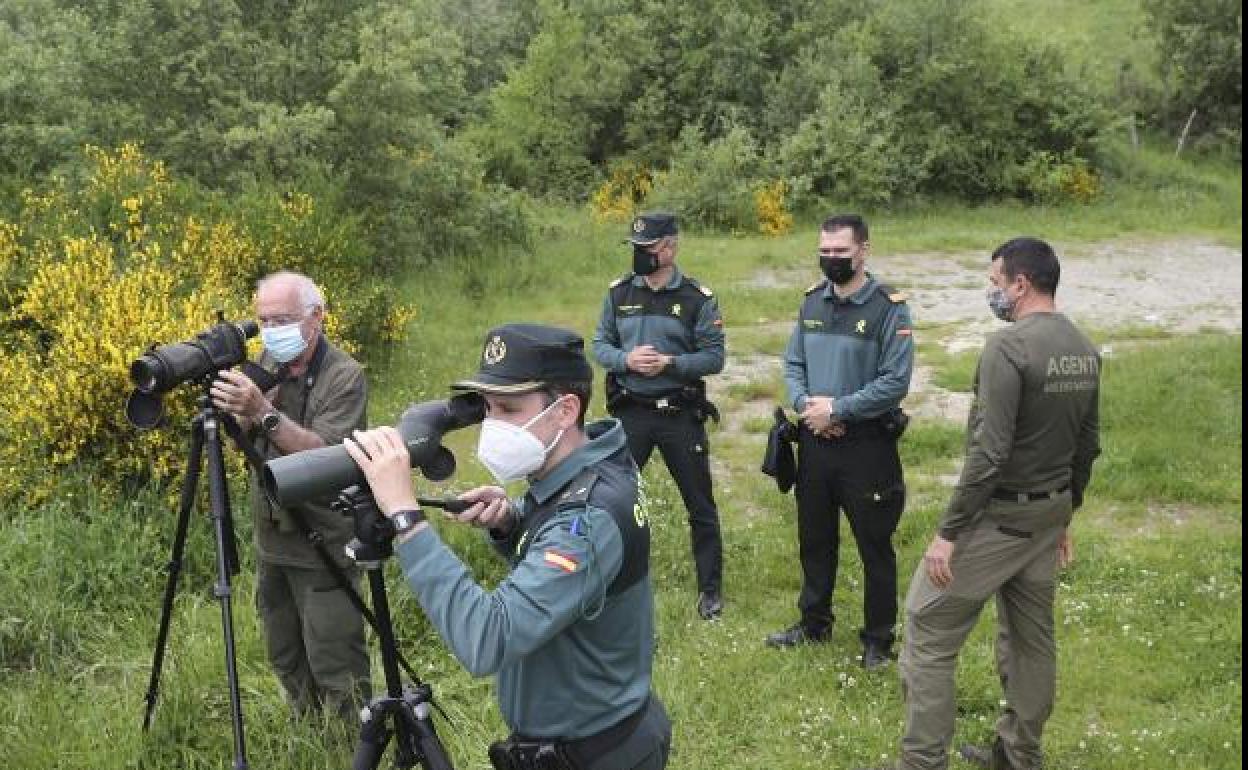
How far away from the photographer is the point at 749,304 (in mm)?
12617

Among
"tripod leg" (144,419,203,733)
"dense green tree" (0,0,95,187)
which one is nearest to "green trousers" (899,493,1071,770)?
"tripod leg" (144,419,203,733)

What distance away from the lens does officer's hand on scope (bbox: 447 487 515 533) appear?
8.39 ft

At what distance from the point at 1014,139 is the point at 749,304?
11364 millimetres

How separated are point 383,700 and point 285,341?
177 cm

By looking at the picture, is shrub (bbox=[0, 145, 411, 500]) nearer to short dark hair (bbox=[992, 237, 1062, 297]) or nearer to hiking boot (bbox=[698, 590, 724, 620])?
hiking boot (bbox=[698, 590, 724, 620])

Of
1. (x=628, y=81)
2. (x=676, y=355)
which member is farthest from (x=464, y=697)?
(x=628, y=81)

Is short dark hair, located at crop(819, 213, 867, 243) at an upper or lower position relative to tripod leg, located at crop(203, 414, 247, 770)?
upper

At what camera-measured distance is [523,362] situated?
248 centimetres

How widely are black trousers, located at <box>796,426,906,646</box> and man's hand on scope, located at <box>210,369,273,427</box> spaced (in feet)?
8.19

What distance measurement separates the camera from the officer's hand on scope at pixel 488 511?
8.39ft

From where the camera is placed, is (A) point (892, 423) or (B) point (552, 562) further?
(A) point (892, 423)

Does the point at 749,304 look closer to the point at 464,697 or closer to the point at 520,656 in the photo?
the point at 464,697

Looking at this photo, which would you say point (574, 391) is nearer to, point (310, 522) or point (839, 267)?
point (310, 522)

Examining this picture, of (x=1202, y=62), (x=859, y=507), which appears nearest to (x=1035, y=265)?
(x=859, y=507)
